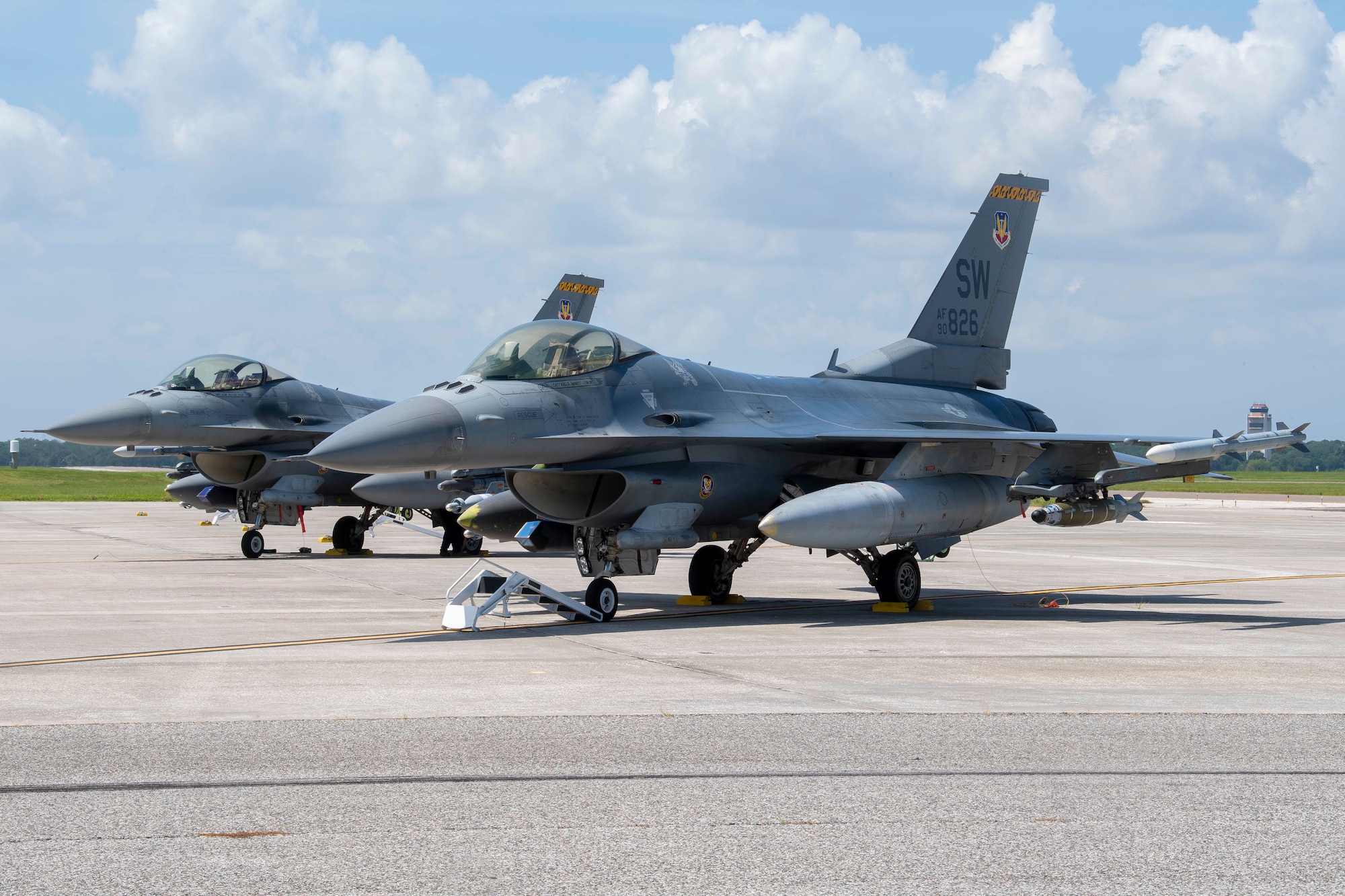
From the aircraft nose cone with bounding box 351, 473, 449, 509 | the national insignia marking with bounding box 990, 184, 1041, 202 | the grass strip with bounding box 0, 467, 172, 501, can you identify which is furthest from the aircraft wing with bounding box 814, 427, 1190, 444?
the grass strip with bounding box 0, 467, 172, 501

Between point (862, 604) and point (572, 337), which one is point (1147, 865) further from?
point (862, 604)

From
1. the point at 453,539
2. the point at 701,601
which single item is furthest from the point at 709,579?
the point at 453,539

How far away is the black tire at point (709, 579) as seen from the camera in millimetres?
16672

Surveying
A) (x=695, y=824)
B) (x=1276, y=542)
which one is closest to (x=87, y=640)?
(x=695, y=824)

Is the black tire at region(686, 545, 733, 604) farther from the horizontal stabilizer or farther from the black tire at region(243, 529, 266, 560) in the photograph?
the black tire at region(243, 529, 266, 560)

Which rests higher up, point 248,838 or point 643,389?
point 643,389

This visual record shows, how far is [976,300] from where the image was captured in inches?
770

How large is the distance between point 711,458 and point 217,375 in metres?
12.0

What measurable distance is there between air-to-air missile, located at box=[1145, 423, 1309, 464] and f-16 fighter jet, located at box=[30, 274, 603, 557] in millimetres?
11229

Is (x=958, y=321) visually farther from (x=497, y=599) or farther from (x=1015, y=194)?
(x=497, y=599)

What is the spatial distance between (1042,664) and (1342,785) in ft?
14.5

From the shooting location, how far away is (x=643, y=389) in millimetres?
15102

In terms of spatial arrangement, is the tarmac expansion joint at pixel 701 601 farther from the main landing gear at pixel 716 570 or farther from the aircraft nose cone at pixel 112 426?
the aircraft nose cone at pixel 112 426

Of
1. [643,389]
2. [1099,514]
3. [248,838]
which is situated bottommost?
[248,838]
